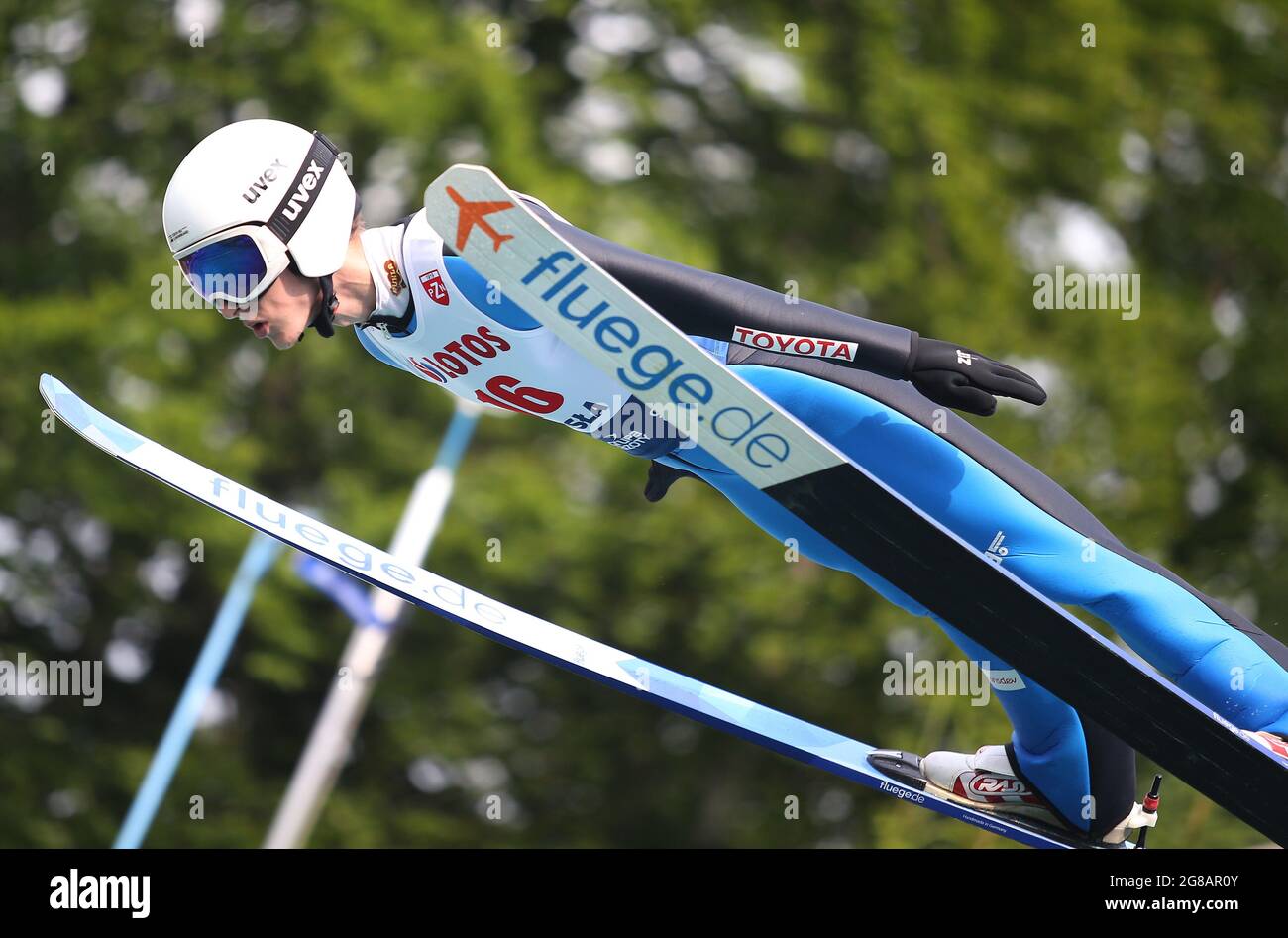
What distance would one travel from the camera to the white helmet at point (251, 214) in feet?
11.0

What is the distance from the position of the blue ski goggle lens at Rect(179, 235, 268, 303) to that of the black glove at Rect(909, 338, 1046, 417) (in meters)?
1.41

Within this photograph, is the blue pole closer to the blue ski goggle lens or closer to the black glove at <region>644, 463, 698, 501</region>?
the black glove at <region>644, 463, 698, 501</region>

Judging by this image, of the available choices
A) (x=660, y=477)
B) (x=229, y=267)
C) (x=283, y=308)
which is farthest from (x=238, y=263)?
(x=660, y=477)

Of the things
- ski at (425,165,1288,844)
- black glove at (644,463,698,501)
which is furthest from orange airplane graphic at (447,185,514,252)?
black glove at (644,463,698,501)

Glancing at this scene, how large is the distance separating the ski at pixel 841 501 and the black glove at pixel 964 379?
23 centimetres

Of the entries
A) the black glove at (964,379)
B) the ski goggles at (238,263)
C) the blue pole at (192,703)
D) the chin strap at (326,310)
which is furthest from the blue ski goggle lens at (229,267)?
the blue pole at (192,703)

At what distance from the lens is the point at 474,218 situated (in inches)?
119

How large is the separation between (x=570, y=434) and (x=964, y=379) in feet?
29.3

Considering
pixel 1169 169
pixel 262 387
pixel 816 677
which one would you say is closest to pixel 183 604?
pixel 262 387

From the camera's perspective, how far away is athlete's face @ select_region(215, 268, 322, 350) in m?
3.44

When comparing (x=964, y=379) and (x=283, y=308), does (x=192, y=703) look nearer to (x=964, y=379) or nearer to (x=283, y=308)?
(x=283, y=308)

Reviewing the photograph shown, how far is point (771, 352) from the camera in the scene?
141 inches

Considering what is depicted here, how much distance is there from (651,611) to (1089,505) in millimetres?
3264
